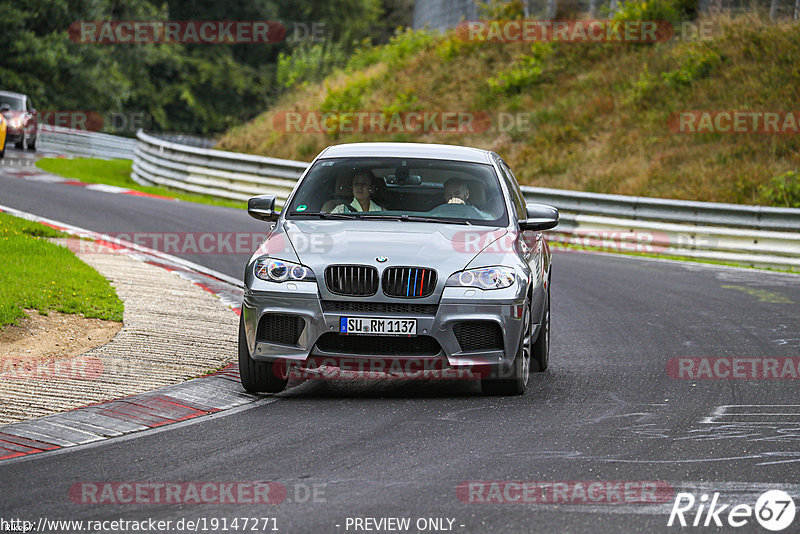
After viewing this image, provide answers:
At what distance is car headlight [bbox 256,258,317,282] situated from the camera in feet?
25.0

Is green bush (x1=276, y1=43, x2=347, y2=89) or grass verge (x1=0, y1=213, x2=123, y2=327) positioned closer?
grass verge (x1=0, y1=213, x2=123, y2=327)

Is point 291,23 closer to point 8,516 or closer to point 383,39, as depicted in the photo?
point 383,39

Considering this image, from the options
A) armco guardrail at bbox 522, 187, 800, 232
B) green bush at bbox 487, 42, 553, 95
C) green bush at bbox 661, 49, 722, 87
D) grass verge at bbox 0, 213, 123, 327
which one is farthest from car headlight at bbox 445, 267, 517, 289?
green bush at bbox 487, 42, 553, 95

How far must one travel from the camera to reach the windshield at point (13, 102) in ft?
104

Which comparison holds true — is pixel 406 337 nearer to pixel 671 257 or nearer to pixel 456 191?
pixel 456 191

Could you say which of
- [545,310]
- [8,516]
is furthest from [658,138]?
[8,516]

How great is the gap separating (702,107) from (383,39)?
146ft

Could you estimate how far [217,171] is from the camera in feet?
82.9

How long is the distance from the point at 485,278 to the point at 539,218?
4.52 feet

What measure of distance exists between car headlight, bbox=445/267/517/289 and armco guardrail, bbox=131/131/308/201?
15.5 meters

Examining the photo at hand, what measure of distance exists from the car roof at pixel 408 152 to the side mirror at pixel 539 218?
0.59m

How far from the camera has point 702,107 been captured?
1051 inches

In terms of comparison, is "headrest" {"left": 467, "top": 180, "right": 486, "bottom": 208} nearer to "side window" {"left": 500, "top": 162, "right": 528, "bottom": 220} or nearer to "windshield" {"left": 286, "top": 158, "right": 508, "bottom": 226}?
"windshield" {"left": 286, "top": 158, "right": 508, "bottom": 226}

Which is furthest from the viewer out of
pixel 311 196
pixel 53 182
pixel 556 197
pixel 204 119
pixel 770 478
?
pixel 204 119
